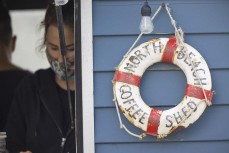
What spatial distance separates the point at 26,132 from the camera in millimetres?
4211

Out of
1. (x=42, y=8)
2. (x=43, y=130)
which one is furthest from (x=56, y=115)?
(x=42, y=8)

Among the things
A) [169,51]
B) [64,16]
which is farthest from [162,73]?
[64,16]

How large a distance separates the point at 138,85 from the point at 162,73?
0.54 feet

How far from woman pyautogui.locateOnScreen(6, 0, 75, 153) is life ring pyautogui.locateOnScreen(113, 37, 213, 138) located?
47 centimetres

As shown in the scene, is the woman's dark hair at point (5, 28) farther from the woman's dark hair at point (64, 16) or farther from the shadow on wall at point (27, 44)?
the shadow on wall at point (27, 44)

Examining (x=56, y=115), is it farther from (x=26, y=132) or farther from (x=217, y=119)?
(x=217, y=119)

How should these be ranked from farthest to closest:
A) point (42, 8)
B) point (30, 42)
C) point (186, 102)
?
point (30, 42) → point (42, 8) → point (186, 102)

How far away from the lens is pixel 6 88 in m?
4.97

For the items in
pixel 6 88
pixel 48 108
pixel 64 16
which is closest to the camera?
pixel 48 108

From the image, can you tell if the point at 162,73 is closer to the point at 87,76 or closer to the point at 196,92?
the point at 196,92

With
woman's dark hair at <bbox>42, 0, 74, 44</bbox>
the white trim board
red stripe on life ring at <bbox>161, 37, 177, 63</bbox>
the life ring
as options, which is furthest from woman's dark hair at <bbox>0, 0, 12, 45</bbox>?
red stripe on life ring at <bbox>161, 37, 177, 63</bbox>

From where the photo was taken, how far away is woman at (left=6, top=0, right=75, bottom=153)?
4.12m

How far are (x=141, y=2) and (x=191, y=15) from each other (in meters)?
0.28

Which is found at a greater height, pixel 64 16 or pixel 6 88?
pixel 64 16
